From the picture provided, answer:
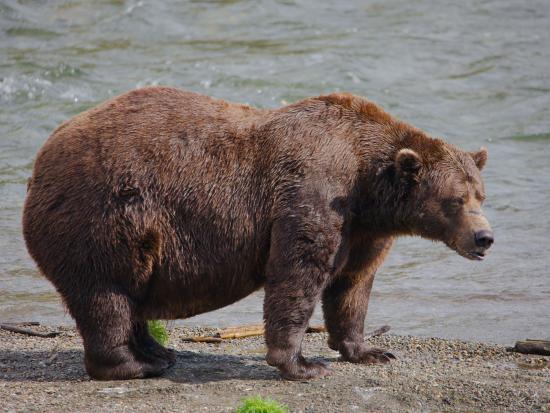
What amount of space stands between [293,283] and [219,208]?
831mm

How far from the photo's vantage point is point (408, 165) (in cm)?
871

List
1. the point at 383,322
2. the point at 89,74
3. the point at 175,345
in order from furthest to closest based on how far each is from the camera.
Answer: the point at 89,74 → the point at 383,322 → the point at 175,345

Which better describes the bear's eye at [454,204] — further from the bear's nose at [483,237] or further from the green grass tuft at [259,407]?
the green grass tuft at [259,407]

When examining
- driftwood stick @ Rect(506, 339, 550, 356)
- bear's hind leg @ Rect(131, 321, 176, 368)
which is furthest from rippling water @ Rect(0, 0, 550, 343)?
bear's hind leg @ Rect(131, 321, 176, 368)

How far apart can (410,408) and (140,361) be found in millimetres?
2247

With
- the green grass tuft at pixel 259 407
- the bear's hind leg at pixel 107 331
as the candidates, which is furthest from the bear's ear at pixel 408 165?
the bear's hind leg at pixel 107 331

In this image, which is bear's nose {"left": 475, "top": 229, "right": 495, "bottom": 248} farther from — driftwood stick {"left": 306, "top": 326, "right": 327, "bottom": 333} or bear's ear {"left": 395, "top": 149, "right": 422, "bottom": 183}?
driftwood stick {"left": 306, "top": 326, "right": 327, "bottom": 333}

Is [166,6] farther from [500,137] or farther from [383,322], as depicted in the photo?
[383,322]

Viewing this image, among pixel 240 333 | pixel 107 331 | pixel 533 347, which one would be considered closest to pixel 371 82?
pixel 240 333

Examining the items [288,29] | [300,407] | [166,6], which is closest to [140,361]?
[300,407]

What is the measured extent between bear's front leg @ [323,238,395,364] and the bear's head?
58 cm

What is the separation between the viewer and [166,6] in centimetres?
2720

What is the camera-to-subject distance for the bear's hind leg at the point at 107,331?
28.0ft

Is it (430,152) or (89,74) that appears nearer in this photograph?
(430,152)
